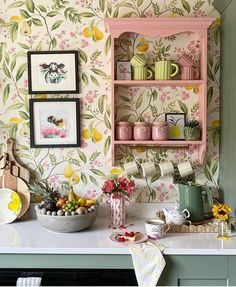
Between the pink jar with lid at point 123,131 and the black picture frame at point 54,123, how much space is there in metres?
0.27

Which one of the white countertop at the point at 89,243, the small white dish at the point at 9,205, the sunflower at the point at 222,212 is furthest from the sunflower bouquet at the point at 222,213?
the small white dish at the point at 9,205

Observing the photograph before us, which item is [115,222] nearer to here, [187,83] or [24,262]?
[24,262]

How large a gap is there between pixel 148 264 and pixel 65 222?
0.49 meters

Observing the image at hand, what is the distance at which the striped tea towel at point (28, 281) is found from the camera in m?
1.69

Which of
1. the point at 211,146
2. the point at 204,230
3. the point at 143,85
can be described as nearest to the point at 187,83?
the point at 143,85

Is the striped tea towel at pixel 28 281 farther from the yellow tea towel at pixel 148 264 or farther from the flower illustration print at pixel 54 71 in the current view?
the flower illustration print at pixel 54 71

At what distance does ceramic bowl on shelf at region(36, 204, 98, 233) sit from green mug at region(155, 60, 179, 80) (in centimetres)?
89

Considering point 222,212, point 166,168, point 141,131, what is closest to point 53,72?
point 141,131

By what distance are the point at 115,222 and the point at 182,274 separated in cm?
51

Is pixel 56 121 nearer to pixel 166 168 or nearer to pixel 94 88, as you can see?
pixel 94 88

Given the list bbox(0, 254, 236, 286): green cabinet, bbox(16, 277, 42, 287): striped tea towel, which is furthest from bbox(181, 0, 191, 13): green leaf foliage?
bbox(16, 277, 42, 287): striped tea towel

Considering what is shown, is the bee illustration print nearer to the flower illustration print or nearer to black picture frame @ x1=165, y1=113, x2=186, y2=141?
the flower illustration print

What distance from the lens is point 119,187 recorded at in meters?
2.07

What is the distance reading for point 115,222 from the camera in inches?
80.9
